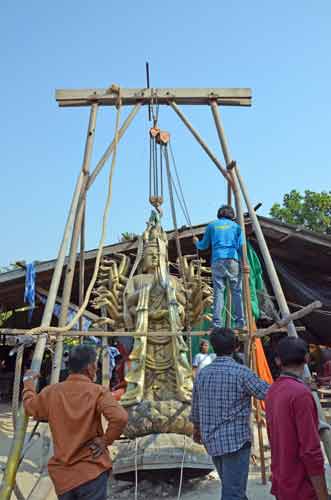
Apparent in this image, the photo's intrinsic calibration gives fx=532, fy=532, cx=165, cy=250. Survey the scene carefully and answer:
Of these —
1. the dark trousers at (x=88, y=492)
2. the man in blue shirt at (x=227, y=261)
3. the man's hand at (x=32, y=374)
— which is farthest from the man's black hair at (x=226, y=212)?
the dark trousers at (x=88, y=492)

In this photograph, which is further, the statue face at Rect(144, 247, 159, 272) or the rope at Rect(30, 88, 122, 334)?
the statue face at Rect(144, 247, 159, 272)

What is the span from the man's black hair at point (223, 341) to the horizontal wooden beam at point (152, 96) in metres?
3.48

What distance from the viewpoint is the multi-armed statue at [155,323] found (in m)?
5.64

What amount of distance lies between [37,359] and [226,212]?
9.14 ft

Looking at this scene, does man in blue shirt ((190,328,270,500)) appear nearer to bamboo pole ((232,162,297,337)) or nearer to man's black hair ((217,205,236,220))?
bamboo pole ((232,162,297,337))

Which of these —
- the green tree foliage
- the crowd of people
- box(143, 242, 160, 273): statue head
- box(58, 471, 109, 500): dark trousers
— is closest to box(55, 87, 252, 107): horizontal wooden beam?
box(143, 242, 160, 273): statue head

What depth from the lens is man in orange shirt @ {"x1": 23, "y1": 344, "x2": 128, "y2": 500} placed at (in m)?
2.94

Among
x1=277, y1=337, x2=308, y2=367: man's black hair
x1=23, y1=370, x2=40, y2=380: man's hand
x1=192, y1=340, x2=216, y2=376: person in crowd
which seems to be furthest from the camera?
x1=192, y1=340, x2=216, y2=376: person in crowd

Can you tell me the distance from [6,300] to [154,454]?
303 inches

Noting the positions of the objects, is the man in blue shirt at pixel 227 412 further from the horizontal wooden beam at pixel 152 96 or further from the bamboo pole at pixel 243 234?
the horizontal wooden beam at pixel 152 96

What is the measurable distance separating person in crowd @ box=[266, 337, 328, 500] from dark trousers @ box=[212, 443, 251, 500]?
0.45 m

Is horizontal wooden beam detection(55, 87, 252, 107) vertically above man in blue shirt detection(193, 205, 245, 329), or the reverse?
horizontal wooden beam detection(55, 87, 252, 107)

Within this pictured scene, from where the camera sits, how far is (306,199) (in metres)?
24.9

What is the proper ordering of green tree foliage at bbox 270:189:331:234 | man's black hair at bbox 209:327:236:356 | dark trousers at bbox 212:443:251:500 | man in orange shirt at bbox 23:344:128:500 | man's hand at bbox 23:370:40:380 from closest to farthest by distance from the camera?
1. man in orange shirt at bbox 23:344:128:500
2. dark trousers at bbox 212:443:251:500
3. man's black hair at bbox 209:327:236:356
4. man's hand at bbox 23:370:40:380
5. green tree foliage at bbox 270:189:331:234
